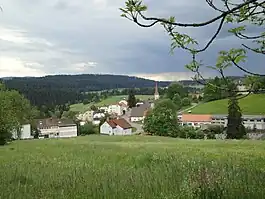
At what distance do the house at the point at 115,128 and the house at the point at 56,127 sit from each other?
40.9 ft

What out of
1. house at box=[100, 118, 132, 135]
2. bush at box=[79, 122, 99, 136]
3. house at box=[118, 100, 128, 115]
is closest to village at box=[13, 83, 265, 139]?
house at box=[100, 118, 132, 135]

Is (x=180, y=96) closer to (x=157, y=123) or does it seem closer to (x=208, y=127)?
(x=208, y=127)

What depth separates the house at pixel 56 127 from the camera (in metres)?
123

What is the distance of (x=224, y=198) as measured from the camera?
6.25m

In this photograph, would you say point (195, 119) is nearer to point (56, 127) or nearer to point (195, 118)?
point (195, 118)

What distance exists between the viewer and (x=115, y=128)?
11100 cm

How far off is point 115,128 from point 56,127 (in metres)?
24.8

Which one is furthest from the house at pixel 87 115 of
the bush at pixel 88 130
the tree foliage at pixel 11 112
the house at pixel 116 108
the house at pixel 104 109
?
the tree foliage at pixel 11 112

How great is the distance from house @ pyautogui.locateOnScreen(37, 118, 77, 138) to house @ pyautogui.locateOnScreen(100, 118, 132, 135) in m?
12.5

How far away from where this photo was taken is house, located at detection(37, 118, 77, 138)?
123m

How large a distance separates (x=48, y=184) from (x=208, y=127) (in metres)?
84.3

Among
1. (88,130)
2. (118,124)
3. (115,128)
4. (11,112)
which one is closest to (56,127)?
(88,130)

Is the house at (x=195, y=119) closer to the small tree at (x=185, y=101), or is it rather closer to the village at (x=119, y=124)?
the village at (x=119, y=124)

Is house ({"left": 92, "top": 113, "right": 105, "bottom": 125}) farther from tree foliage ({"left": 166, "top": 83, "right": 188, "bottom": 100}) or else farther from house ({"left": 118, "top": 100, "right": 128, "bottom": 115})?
house ({"left": 118, "top": 100, "right": 128, "bottom": 115})
